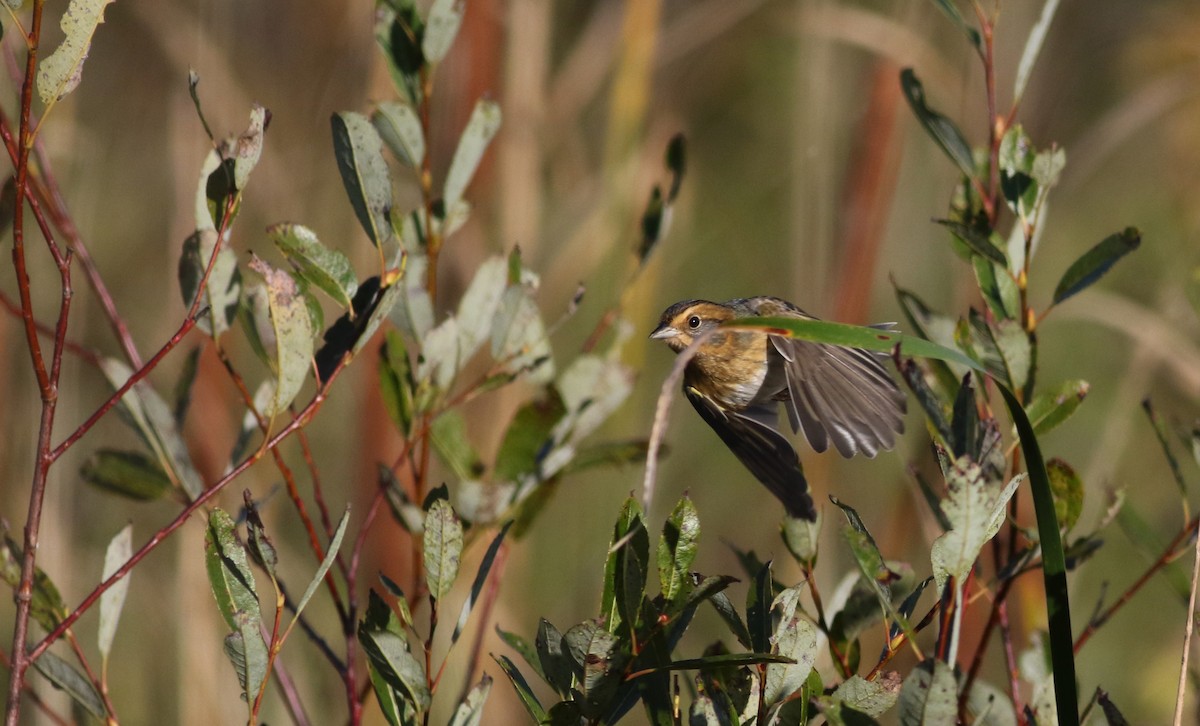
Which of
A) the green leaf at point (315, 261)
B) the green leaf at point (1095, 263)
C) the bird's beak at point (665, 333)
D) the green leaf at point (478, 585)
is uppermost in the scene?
the green leaf at point (315, 261)

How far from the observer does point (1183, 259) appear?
8.26ft

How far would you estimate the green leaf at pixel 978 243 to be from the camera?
3.30ft

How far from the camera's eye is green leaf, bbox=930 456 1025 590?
30.9 inches

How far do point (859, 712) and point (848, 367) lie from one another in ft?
2.59

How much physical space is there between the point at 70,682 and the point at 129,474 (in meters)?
0.27

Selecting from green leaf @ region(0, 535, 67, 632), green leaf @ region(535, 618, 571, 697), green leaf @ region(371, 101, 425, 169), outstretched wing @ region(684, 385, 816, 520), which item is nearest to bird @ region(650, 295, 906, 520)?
outstretched wing @ region(684, 385, 816, 520)

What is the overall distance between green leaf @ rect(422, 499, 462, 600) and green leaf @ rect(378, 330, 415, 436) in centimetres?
34

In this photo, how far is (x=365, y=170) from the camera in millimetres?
1018

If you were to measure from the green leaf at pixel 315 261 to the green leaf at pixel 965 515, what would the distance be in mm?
508

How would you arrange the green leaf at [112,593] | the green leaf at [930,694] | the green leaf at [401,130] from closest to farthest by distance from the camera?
the green leaf at [930,694], the green leaf at [112,593], the green leaf at [401,130]

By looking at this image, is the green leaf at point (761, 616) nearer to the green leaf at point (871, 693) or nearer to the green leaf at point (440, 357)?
the green leaf at point (871, 693)

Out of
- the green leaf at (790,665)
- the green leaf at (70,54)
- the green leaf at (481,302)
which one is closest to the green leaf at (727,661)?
the green leaf at (790,665)

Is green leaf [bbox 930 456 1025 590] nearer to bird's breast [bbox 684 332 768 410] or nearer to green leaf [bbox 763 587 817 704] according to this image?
green leaf [bbox 763 587 817 704]

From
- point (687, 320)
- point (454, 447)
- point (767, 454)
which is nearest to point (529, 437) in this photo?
point (454, 447)
